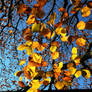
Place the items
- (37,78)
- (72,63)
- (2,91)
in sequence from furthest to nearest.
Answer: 1. (2,91)
2. (37,78)
3. (72,63)

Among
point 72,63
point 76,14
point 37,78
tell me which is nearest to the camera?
point 72,63

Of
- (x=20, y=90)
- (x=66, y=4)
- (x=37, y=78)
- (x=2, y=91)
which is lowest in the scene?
(x=2, y=91)

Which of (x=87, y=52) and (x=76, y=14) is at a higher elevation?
(x=76, y=14)

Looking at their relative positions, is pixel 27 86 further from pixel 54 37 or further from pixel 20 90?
pixel 54 37

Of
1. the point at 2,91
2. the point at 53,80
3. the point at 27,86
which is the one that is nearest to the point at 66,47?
the point at 53,80

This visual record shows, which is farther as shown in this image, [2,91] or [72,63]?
[2,91]

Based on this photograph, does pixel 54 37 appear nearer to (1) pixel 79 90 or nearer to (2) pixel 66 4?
(2) pixel 66 4

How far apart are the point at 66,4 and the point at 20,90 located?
12.4 ft

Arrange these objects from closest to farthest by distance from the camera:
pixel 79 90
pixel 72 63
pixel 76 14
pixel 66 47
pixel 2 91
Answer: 1. pixel 72 63
2. pixel 76 14
3. pixel 66 47
4. pixel 79 90
5. pixel 2 91

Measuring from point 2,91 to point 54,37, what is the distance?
17.6 feet

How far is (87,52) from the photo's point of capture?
14.6ft

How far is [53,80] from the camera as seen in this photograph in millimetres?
4906

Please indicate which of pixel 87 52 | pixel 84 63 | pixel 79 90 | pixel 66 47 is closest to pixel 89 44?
pixel 87 52

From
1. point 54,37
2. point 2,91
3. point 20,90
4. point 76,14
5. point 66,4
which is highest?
point 66,4
